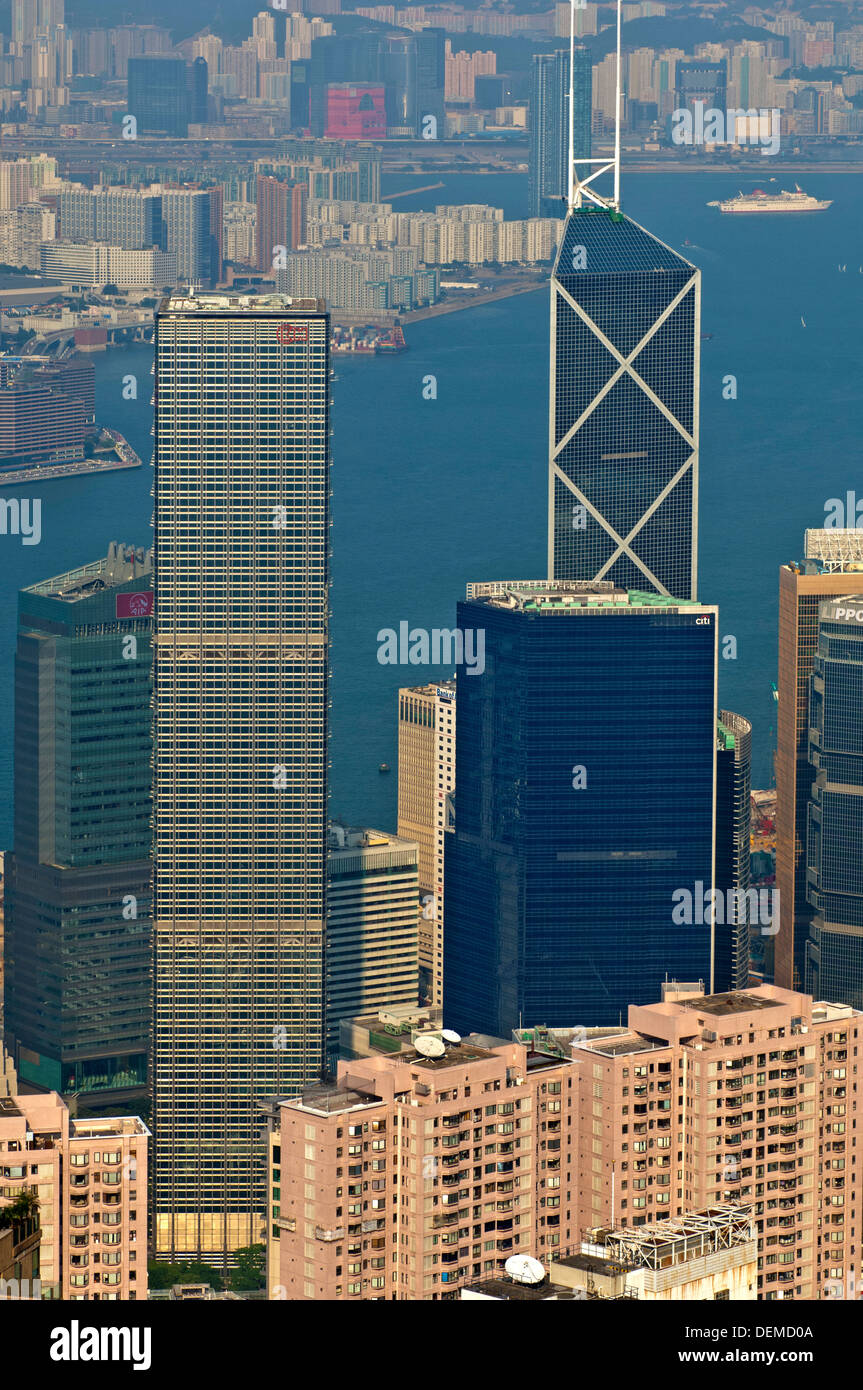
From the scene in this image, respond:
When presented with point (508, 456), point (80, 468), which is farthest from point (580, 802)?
point (80, 468)

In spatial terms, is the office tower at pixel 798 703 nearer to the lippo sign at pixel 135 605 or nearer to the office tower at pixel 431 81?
the lippo sign at pixel 135 605

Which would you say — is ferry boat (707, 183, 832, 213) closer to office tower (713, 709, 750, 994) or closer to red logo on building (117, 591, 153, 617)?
red logo on building (117, 591, 153, 617)

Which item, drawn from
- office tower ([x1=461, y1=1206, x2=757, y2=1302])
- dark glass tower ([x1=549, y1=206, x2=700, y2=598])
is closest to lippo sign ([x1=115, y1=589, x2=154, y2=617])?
dark glass tower ([x1=549, y1=206, x2=700, y2=598])

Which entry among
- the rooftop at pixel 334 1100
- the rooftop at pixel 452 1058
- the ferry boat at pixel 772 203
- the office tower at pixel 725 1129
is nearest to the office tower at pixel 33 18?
the ferry boat at pixel 772 203

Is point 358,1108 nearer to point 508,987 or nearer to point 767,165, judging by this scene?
point 508,987

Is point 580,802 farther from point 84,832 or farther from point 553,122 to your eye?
point 553,122
